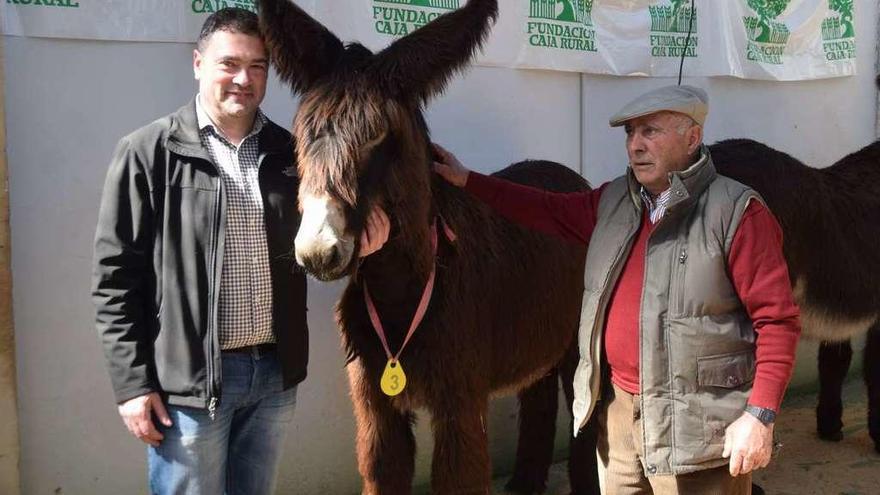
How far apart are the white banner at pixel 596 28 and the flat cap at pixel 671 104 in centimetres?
203

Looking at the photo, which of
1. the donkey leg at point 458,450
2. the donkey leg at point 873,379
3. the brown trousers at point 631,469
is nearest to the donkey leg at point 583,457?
the donkey leg at point 458,450

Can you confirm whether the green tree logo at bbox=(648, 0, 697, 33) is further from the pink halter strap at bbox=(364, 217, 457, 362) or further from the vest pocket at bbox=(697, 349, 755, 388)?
the vest pocket at bbox=(697, 349, 755, 388)

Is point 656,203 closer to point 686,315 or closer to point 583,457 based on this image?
point 686,315

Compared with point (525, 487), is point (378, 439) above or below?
above

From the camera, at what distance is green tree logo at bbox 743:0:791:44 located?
238 inches

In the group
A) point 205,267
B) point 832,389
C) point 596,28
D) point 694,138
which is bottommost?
point 832,389

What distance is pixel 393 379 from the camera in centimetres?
302

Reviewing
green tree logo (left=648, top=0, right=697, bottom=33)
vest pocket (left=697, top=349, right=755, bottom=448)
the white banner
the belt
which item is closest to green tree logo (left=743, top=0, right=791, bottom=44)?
the white banner

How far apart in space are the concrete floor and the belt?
2.60 metres

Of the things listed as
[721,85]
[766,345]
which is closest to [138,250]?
[766,345]

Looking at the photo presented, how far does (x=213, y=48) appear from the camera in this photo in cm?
253

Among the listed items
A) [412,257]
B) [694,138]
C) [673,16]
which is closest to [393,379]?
[412,257]

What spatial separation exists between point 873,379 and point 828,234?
1.28 m

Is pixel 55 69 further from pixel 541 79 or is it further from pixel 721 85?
pixel 721 85
